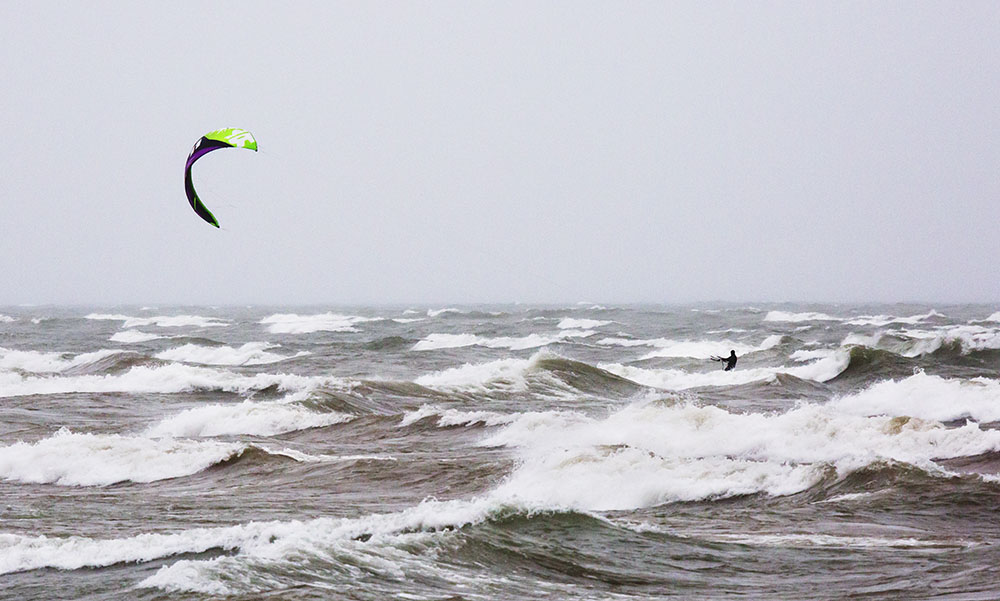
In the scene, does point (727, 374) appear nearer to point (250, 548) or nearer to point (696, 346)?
point (696, 346)

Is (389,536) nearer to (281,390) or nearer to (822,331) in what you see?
(281,390)

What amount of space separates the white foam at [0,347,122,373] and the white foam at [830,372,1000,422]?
21870 millimetres

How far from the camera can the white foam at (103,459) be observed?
14.1 meters

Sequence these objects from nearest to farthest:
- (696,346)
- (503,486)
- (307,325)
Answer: (503,486)
(696,346)
(307,325)

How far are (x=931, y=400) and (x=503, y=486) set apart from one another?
11652 millimetres

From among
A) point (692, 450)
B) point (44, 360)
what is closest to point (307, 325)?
point (44, 360)

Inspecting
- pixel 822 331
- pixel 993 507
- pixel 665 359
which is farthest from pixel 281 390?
pixel 822 331

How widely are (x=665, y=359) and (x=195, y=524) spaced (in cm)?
2696

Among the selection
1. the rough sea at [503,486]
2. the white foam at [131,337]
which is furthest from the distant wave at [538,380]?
the white foam at [131,337]

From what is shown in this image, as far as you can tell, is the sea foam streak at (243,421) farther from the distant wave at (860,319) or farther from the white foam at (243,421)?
the distant wave at (860,319)

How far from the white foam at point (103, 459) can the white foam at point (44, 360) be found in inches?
752

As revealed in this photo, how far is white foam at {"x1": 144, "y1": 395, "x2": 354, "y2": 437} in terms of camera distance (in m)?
18.8

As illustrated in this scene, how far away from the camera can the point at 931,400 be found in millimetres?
21141

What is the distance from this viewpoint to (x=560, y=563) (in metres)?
8.43
